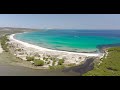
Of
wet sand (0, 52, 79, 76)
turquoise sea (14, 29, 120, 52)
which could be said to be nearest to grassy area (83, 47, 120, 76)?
wet sand (0, 52, 79, 76)

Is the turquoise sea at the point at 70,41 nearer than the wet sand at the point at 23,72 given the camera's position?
No

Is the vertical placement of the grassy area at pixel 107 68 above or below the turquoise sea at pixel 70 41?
below

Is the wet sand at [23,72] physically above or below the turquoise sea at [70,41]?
below

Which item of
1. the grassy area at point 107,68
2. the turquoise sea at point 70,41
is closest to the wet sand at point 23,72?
the grassy area at point 107,68

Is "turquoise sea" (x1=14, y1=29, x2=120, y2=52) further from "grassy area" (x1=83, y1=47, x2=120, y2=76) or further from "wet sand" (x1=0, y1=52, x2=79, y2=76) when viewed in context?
"wet sand" (x1=0, y1=52, x2=79, y2=76)

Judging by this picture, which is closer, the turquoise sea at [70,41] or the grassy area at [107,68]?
the grassy area at [107,68]

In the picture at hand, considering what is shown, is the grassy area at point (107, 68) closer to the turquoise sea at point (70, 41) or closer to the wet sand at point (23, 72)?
the wet sand at point (23, 72)
